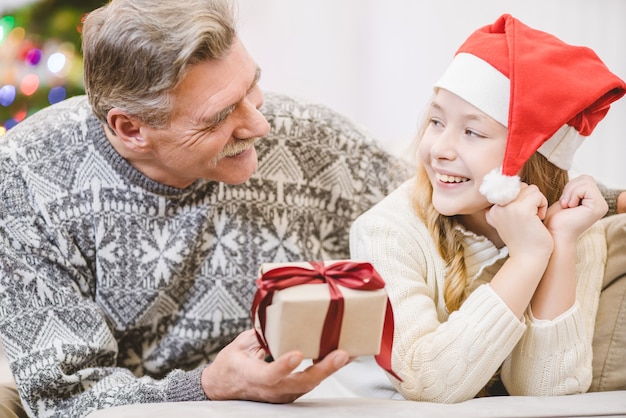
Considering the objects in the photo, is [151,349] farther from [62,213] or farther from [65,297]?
[62,213]

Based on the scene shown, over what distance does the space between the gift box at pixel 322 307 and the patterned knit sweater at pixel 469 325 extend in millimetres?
213

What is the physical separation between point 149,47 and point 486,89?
0.59m

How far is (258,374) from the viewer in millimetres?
1149

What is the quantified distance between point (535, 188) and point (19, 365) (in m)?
0.99

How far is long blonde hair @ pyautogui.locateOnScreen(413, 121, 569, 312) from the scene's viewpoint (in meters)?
1.35

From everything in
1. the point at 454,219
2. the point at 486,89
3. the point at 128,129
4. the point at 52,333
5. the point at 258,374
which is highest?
the point at 486,89

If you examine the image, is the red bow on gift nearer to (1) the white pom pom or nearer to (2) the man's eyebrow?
(1) the white pom pom

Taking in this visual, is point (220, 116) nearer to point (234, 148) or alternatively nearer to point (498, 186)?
point (234, 148)

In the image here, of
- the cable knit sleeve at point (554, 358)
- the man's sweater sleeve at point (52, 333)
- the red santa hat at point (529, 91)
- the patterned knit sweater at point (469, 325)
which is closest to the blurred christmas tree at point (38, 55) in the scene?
the man's sweater sleeve at point (52, 333)

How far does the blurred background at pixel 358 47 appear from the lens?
246cm

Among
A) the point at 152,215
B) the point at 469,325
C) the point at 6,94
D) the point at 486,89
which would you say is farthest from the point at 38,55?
the point at 469,325

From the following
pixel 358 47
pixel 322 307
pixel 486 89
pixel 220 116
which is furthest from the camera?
pixel 358 47

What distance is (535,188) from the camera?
4.32 feet

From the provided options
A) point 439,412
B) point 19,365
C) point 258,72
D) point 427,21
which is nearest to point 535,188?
point 439,412
